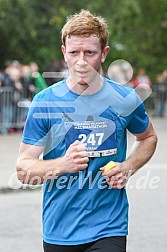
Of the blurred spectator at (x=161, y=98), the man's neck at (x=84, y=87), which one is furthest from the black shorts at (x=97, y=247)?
the blurred spectator at (x=161, y=98)

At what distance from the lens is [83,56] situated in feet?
14.3

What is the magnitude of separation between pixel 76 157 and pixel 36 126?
37 cm

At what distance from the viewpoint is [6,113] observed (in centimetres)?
2170

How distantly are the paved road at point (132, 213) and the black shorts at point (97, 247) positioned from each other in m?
3.69

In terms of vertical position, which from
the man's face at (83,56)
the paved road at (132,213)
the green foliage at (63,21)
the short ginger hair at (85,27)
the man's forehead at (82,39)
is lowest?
the paved road at (132,213)

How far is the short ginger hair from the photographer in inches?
171

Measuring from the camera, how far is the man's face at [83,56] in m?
4.36

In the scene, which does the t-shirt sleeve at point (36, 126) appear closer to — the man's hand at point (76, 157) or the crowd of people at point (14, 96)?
the man's hand at point (76, 157)

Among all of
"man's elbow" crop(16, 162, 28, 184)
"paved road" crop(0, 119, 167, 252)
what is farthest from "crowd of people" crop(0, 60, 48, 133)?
"man's elbow" crop(16, 162, 28, 184)

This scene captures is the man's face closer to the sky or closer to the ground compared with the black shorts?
closer to the sky

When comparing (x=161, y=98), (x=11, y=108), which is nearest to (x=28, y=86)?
(x=11, y=108)

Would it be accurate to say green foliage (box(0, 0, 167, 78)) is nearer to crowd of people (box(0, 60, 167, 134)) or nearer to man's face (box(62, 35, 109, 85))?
crowd of people (box(0, 60, 167, 134))

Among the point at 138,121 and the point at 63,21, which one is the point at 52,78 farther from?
the point at 138,121

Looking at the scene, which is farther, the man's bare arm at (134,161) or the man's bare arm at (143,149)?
the man's bare arm at (143,149)
